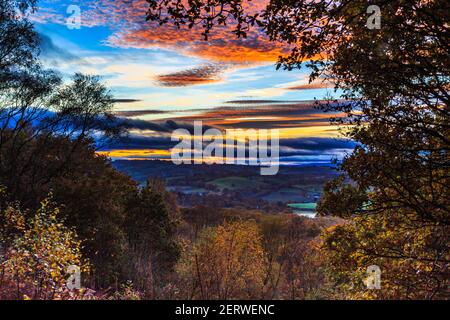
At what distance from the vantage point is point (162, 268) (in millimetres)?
45625

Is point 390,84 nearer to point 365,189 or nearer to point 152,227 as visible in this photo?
point 365,189

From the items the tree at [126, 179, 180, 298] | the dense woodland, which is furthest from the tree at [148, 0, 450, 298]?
the tree at [126, 179, 180, 298]

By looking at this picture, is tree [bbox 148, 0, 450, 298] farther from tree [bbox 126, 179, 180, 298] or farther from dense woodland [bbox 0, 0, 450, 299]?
tree [bbox 126, 179, 180, 298]

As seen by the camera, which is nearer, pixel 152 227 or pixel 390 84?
pixel 390 84

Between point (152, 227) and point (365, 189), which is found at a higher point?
point (365, 189)

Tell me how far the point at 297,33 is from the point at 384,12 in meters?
2.34

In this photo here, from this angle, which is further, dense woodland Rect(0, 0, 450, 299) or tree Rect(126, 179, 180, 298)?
tree Rect(126, 179, 180, 298)

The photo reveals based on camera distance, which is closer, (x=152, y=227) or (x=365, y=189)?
(x=365, y=189)

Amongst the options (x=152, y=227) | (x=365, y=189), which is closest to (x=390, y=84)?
(x=365, y=189)

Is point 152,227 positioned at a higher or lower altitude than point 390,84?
lower

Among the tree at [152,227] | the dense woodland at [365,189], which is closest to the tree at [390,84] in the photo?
the dense woodland at [365,189]

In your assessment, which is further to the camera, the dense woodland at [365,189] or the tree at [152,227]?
the tree at [152,227]

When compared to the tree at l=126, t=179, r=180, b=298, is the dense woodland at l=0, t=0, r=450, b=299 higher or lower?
higher

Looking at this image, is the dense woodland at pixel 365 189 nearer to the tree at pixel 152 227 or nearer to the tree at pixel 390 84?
the tree at pixel 390 84
